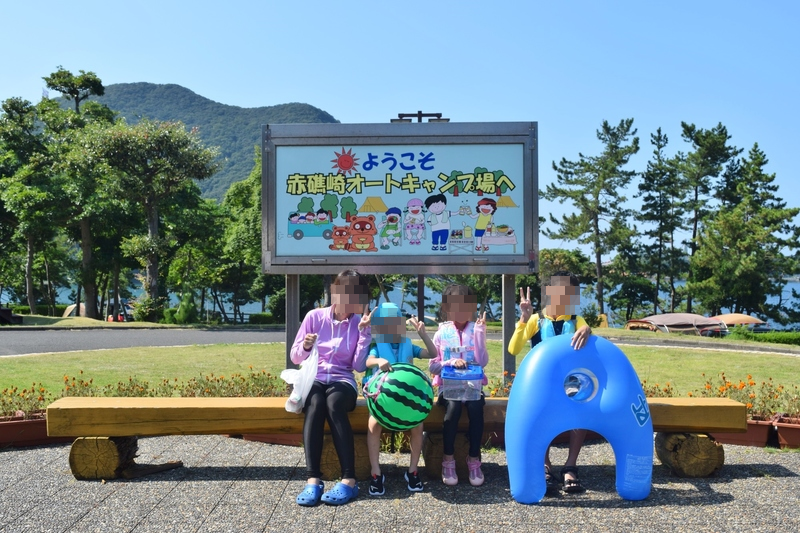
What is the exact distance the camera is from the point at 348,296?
15.6 ft

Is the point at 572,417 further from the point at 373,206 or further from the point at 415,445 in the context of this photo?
the point at 373,206

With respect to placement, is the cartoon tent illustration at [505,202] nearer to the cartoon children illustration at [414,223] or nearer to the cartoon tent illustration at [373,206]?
the cartoon children illustration at [414,223]

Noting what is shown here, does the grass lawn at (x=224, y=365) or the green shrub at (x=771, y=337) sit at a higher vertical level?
the grass lawn at (x=224, y=365)

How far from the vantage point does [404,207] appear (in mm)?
6832

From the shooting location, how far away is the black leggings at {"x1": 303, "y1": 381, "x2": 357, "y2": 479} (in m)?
4.47

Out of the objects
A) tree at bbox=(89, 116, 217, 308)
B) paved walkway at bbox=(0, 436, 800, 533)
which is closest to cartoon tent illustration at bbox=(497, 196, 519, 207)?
paved walkway at bbox=(0, 436, 800, 533)

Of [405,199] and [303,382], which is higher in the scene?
[405,199]

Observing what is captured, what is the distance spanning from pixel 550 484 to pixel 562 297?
128cm

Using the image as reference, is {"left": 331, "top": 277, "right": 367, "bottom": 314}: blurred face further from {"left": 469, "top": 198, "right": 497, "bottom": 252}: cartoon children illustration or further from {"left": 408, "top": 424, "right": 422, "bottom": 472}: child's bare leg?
{"left": 469, "top": 198, "right": 497, "bottom": 252}: cartoon children illustration

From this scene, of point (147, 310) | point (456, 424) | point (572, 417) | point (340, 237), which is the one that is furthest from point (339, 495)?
point (147, 310)

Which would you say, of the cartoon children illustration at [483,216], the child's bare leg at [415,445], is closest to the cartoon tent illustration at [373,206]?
the cartoon children illustration at [483,216]

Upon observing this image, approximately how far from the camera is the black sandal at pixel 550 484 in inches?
177

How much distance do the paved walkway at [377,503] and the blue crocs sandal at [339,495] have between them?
0.06 metres

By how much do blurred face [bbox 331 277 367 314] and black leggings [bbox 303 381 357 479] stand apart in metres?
0.52
